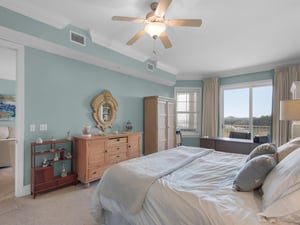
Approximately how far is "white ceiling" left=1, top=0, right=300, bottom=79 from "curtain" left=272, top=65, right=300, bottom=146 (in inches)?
10.1

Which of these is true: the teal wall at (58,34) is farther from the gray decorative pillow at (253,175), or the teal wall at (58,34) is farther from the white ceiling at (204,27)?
the gray decorative pillow at (253,175)

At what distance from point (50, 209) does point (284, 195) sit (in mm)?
2675

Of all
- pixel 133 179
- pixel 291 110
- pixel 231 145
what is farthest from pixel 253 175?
pixel 231 145

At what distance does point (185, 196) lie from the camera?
1343 mm

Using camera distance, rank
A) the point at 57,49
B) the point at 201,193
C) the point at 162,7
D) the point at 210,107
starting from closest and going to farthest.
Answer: the point at 201,193 < the point at 162,7 < the point at 57,49 < the point at 210,107

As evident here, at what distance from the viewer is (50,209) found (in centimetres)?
234

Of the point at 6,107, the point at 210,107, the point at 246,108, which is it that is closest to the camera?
the point at 246,108

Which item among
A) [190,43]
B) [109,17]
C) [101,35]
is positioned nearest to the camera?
[109,17]

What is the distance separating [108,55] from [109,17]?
0.95 metres

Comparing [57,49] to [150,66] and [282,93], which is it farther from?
[282,93]

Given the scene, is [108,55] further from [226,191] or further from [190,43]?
[226,191]

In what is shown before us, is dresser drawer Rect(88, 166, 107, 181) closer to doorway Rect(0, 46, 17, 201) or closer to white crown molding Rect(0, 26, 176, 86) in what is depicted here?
doorway Rect(0, 46, 17, 201)

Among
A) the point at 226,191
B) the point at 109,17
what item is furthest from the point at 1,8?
the point at 226,191

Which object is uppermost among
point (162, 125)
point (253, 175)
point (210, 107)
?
point (210, 107)
